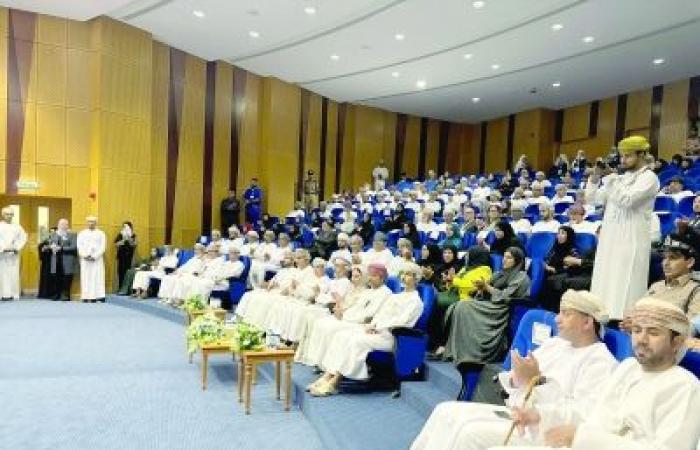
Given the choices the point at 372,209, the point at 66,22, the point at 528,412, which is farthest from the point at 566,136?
the point at 528,412

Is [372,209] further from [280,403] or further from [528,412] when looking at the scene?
[528,412]

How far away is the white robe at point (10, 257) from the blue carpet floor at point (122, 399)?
3121 millimetres

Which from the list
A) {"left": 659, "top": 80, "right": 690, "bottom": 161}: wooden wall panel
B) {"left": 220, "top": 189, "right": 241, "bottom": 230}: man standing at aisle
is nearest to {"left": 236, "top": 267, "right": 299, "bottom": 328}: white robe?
{"left": 220, "top": 189, "right": 241, "bottom": 230}: man standing at aisle

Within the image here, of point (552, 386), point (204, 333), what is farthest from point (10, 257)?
point (552, 386)

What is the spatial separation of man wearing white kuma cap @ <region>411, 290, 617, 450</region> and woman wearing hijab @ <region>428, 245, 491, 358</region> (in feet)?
7.44

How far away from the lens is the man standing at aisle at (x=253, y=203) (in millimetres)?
13359

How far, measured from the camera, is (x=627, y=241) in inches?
152

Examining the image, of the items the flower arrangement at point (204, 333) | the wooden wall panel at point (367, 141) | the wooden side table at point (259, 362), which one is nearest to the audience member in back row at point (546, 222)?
the wooden side table at point (259, 362)

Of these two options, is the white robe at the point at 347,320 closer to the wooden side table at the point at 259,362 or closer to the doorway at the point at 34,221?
the wooden side table at the point at 259,362

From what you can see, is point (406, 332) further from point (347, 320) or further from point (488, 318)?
point (347, 320)

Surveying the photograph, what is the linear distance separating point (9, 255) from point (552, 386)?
9914 millimetres

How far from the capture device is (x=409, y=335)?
455 centimetres

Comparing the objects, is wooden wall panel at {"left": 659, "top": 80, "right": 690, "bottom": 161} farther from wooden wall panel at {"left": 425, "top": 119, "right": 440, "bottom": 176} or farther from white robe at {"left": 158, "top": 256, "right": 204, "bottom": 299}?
white robe at {"left": 158, "top": 256, "right": 204, "bottom": 299}

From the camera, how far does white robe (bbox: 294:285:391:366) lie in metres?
5.02
